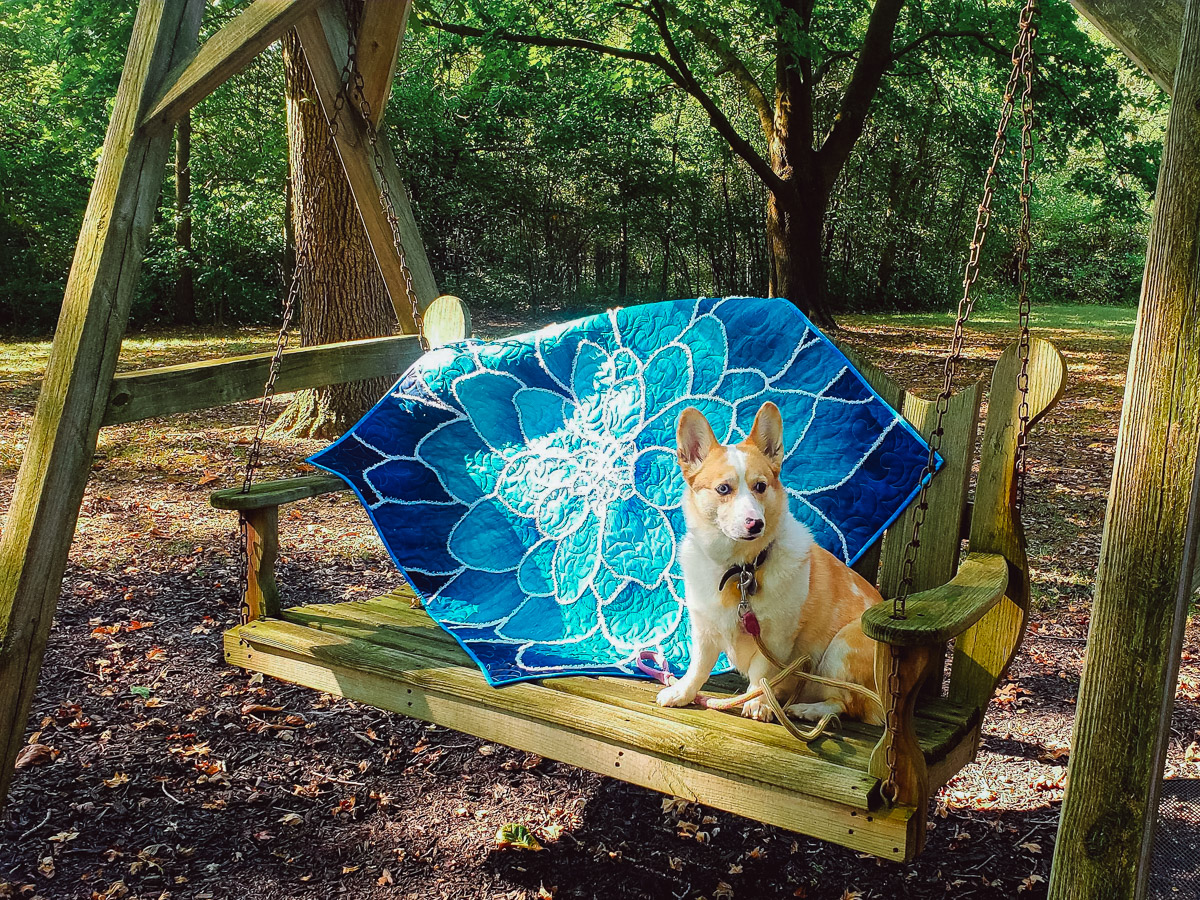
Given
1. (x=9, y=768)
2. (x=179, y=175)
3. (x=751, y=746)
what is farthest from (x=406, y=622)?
(x=179, y=175)

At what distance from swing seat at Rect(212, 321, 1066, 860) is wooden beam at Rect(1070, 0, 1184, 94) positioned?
67 centimetres

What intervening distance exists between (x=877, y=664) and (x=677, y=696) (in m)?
0.64

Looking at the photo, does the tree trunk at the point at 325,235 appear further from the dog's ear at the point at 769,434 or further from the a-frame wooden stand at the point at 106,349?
the dog's ear at the point at 769,434

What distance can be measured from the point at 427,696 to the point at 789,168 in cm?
1159

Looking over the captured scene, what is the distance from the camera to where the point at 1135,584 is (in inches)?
76.1

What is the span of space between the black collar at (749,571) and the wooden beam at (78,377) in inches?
75.2

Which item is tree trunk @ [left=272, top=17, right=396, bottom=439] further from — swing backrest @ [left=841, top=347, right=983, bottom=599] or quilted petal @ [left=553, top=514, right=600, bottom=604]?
swing backrest @ [left=841, top=347, right=983, bottom=599]

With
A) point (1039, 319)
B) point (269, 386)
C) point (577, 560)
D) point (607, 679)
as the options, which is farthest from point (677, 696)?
point (1039, 319)

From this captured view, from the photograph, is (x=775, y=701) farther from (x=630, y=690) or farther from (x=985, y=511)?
(x=985, y=511)

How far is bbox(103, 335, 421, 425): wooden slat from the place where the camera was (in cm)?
300

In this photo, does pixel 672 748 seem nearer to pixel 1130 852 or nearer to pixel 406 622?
pixel 1130 852

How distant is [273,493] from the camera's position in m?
3.00

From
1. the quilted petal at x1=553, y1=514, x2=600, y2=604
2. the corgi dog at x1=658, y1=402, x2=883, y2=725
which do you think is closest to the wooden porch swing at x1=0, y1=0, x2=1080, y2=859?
the corgi dog at x1=658, y1=402, x2=883, y2=725

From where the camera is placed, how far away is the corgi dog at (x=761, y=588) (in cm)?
232
